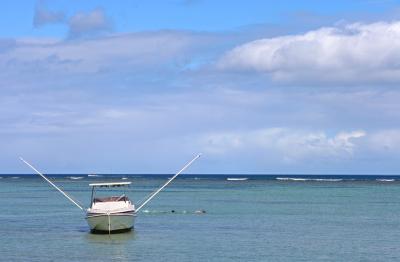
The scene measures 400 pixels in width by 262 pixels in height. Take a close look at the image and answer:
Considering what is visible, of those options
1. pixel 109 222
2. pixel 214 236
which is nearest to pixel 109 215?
pixel 109 222

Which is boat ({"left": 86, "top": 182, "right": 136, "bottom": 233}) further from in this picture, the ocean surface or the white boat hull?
the ocean surface

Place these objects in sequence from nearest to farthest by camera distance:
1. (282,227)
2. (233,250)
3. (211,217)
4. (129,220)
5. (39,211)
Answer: (233,250)
(129,220)
(282,227)
(211,217)
(39,211)

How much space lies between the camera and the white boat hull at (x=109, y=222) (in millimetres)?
47781

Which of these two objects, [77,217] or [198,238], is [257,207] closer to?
[77,217]

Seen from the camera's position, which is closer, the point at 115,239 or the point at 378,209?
the point at 115,239

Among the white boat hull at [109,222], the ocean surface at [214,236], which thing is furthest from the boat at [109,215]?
the ocean surface at [214,236]

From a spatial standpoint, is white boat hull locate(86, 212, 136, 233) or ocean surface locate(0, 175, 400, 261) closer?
ocean surface locate(0, 175, 400, 261)

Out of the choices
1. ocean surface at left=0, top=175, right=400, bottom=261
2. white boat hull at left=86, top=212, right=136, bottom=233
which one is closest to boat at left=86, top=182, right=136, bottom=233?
white boat hull at left=86, top=212, right=136, bottom=233

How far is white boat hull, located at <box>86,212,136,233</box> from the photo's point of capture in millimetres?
47781

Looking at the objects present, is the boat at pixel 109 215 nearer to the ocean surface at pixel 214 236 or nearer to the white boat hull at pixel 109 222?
the white boat hull at pixel 109 222

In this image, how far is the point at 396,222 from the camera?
57.8 meters

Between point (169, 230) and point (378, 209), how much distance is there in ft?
94.3

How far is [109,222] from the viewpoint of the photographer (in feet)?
157

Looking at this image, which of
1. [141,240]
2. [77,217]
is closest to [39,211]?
[77,217]
